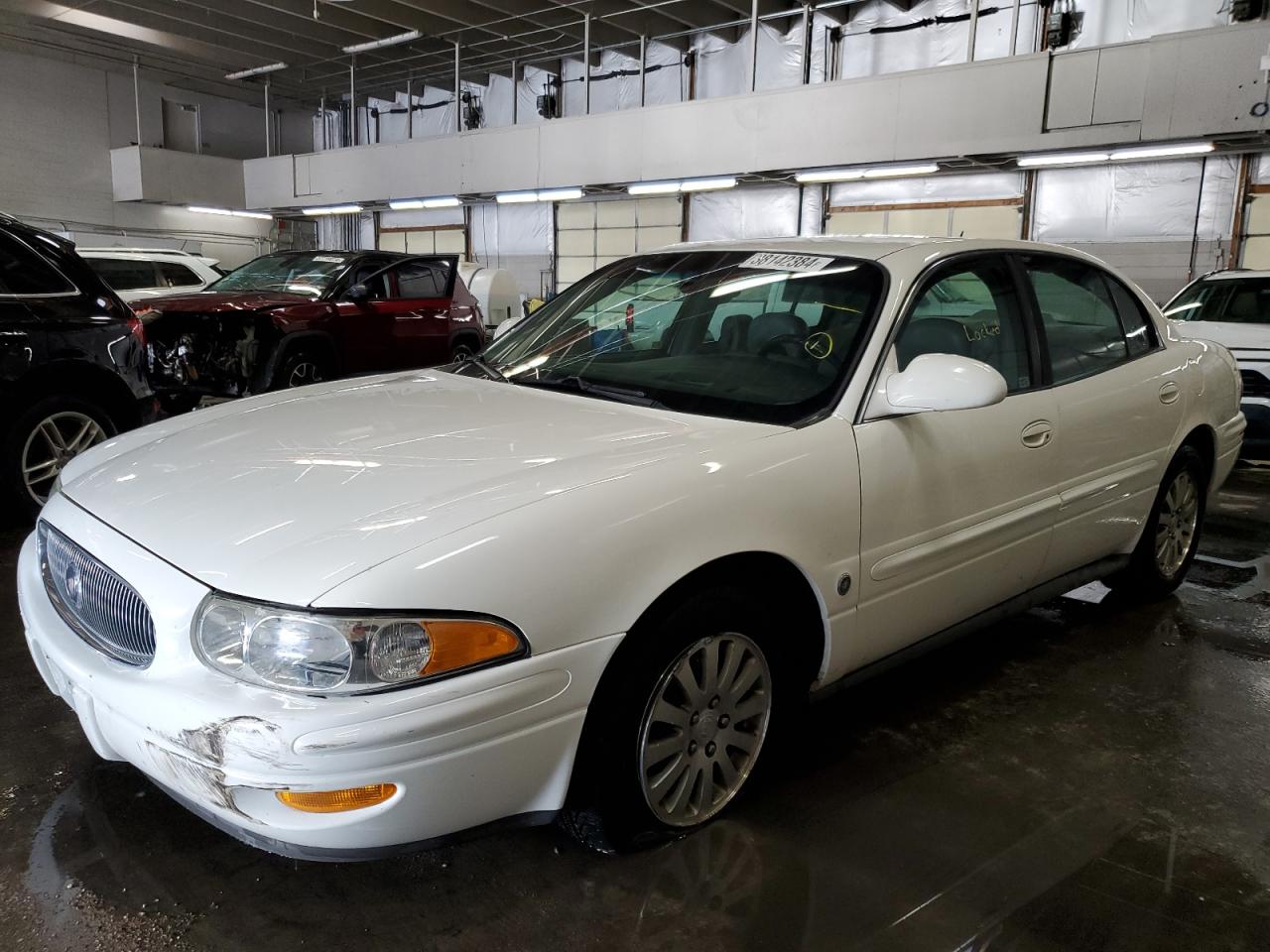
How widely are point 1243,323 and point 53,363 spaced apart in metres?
7.65

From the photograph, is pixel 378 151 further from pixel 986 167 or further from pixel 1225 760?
pixel 1225 760

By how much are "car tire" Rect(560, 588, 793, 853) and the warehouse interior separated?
11 cm

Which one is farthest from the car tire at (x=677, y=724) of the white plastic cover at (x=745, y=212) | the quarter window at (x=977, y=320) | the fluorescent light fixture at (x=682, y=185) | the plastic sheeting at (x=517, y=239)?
→ the plastic sheeting at (x=517, y=239)

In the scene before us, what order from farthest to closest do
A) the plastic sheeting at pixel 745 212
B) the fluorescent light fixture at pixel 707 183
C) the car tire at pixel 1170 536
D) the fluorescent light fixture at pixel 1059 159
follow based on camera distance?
the plastic sheeting at pixel 745 212 < the fluorescent light fixture at pixel 707 183 < the fluorescent light fixture at pixel 1059 159 < the car tire at pixel 1170 536

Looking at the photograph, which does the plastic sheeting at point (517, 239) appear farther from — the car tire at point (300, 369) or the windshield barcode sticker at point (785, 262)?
the windshield barcode sticker at point (785, 262)

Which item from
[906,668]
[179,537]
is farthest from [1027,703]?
[179,537]

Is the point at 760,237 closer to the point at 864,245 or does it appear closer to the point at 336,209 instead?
the point at 864,245

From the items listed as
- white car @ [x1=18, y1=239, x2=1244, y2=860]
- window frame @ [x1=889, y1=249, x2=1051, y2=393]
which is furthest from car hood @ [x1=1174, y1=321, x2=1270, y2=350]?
window frame @ [x1=889, y1=249, x2=1051, y2=393]

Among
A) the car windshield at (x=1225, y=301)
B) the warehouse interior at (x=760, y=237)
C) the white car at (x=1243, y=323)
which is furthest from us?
the car windshield at (x=1225, y=301)

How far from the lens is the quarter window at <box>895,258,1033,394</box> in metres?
2.56

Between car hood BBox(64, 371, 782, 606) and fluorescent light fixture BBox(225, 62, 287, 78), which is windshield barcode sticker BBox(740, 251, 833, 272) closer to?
car hood BBox(64, 371, 782, 606)

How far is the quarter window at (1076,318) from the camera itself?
2871mm

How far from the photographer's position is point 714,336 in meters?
2.66

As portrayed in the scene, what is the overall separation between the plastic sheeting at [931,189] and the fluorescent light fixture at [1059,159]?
1.28ft
